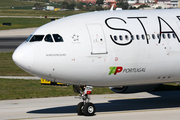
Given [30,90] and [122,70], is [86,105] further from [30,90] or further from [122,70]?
[30,90]

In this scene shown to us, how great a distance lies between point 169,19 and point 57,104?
831cm

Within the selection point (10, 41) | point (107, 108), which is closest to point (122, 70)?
point (107, 108)

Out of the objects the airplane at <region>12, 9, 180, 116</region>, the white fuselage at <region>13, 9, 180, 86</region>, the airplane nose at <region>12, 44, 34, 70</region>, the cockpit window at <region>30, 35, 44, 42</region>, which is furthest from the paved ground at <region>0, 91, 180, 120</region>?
the cockpit window at <region>30, 35, 44, 42</region>

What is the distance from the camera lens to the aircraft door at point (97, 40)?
18219 millimetres

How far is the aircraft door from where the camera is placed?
1822 cm

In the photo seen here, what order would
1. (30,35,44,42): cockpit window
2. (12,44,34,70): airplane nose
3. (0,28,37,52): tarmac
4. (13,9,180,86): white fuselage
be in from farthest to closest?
(0,28,37,52): tarmac → (30,35,44,42): cockpit window → (13,9,180,86): white fuselage → (12,44,34,70): airplane nose

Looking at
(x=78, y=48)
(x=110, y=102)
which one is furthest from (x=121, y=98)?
(x=78, y=48)

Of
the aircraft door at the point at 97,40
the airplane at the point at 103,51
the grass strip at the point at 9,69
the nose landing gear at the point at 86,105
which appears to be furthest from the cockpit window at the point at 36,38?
the grass strip at the point at 9,69

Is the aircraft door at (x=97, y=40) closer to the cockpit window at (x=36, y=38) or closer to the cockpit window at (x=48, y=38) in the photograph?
the cockpit window at (x=48, y=38)

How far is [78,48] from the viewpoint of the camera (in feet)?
59.2

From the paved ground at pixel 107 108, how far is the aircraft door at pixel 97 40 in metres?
3.42

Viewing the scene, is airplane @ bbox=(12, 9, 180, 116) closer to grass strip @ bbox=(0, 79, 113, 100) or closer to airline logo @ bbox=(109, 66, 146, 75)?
airline logo @ bbox=(109, 66, 146, 75)

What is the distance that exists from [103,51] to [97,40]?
61 centimetres

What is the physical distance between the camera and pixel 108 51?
18.4 metres
